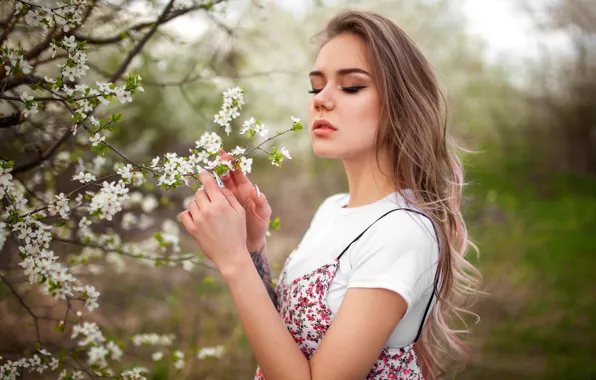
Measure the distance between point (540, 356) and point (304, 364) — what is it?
178 inches

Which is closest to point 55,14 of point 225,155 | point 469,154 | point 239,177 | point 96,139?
point 96,139

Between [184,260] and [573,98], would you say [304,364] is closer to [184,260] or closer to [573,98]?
[184,260]

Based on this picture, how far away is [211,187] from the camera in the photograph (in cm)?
153

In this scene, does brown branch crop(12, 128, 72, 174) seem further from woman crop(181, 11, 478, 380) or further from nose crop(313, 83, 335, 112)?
nose crop(313, 83, 335, 112)

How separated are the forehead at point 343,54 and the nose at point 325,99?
0.26ft

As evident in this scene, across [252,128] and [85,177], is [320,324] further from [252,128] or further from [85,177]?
[85,177]

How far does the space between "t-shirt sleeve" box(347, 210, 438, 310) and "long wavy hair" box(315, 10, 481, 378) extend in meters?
0.10

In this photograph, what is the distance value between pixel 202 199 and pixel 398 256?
0.65 metres

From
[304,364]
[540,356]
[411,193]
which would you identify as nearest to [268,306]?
[304,364]

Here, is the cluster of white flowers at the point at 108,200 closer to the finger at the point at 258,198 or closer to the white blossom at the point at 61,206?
the white blossom at the point at 61,206

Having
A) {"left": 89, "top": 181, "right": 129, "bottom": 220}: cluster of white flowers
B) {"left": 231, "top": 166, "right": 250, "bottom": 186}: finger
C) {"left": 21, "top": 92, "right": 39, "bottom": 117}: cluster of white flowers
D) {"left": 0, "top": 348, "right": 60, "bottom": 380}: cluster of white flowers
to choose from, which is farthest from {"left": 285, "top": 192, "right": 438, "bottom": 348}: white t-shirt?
{"left": 21, "top": 92, "right": 39, "bottom": 117}: cluster of white flowers

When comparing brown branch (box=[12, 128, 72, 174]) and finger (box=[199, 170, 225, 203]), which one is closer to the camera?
finger (box=[199, 170, 225, 203])

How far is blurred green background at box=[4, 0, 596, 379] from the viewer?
14.6 feet

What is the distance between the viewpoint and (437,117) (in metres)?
1.82
